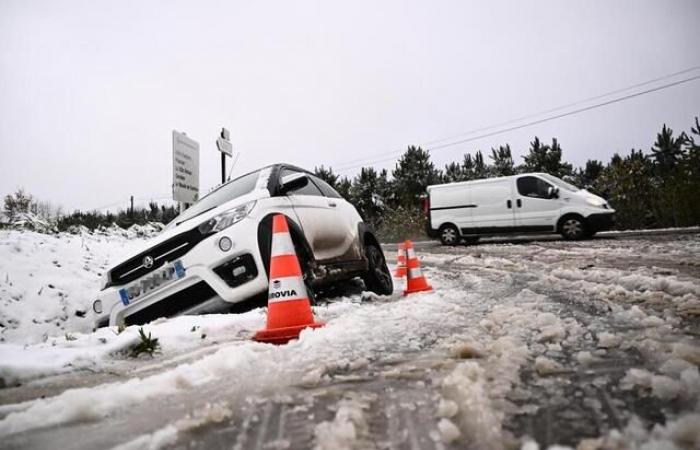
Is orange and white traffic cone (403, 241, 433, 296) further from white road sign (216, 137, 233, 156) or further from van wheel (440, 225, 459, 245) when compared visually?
van wheel (440, 225, 459, 245)

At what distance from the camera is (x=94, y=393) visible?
55.6 inches

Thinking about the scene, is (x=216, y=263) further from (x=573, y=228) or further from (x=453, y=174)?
(x=453, y=174)

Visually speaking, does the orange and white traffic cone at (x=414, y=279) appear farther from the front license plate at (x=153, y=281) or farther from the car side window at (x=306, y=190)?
the front license plate at (x=153, y=281)

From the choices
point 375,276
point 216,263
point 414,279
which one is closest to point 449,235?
point 375,276

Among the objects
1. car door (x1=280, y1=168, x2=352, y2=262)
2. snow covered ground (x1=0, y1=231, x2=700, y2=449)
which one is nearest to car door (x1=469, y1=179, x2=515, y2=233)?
car door (x1=280, y1=168, x2=352, y2=262)

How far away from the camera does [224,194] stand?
4105 mm

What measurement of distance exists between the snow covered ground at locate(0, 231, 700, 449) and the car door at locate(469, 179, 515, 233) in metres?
9.49

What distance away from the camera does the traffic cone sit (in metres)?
2.29

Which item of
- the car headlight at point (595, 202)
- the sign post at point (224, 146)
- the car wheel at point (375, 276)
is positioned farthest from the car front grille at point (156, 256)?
the car headlight at point (595, 202)

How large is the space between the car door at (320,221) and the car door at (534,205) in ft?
28.8

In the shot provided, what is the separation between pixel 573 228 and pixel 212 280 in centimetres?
1066

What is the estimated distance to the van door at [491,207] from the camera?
12047 mm

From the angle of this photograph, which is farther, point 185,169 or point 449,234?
point 449,234

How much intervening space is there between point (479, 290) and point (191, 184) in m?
5.77
